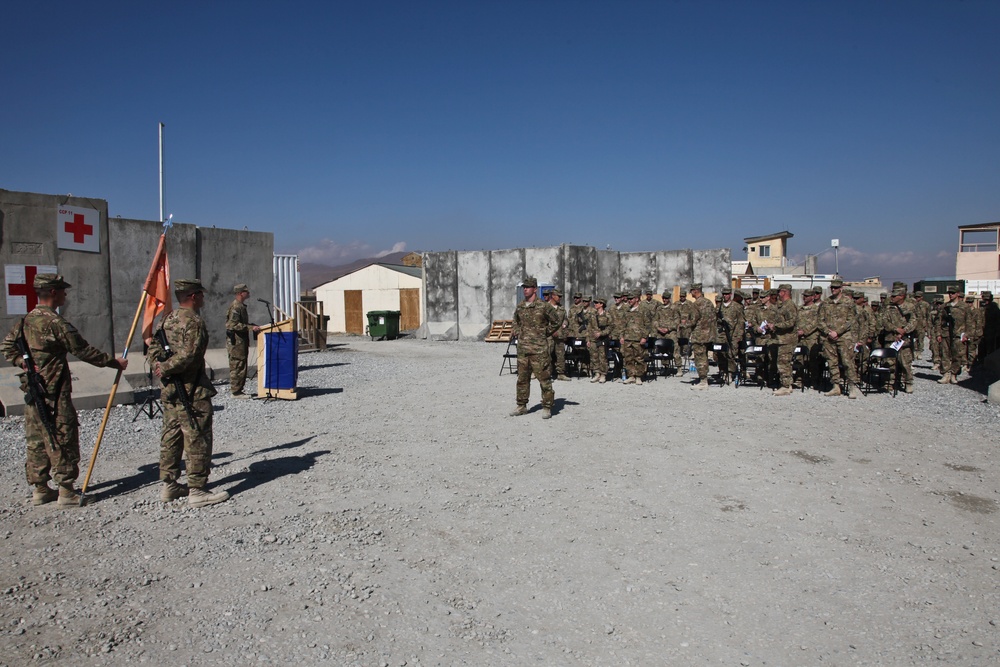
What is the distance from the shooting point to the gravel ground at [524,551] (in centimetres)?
339

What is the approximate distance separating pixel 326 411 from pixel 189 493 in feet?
14.4

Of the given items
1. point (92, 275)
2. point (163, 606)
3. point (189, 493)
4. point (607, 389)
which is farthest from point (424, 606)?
point (92, 275)

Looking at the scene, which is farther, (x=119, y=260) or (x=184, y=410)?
(x=119, y=260)

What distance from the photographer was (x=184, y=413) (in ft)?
18.2

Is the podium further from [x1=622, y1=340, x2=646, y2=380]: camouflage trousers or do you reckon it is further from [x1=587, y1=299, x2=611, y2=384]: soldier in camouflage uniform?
[x1=622, y1=340, x2=646, y2=380]: camouflage trousers

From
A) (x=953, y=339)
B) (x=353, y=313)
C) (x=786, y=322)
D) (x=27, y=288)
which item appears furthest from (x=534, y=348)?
(x=353, y=313)

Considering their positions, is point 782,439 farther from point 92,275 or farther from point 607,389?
point 92,275

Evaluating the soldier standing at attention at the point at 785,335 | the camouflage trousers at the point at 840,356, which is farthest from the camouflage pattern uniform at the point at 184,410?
the camouflage trousers at the point at 840,356

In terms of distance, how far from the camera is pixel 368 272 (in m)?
35.5

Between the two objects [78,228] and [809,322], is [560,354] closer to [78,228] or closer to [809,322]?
[809,322]

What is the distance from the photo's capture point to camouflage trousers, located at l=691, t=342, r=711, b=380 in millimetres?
12602

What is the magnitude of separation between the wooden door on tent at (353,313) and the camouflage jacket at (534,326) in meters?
26.5

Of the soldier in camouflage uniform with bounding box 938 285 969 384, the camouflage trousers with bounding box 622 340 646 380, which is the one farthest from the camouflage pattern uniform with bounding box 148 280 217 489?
the soldier in camouflage uniform with bounding box 938 285 969 384

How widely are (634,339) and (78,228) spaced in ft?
34.6
